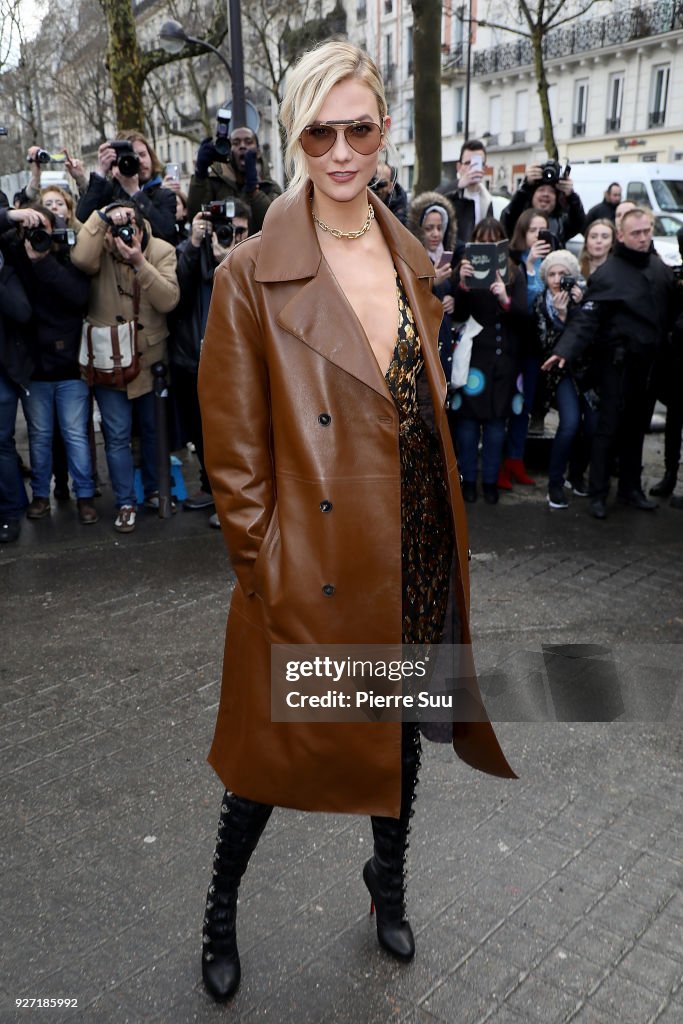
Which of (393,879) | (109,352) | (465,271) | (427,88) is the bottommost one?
(393,879)

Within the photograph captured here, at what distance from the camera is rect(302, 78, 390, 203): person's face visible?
7.32ft

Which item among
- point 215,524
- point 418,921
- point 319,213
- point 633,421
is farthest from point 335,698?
point 633,421

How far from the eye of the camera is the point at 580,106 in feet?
138

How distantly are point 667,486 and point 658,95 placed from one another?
36.2m

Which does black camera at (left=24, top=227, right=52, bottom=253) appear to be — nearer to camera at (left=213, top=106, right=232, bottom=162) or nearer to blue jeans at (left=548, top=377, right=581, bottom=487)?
camera at (left=213, top=106, right=232, bottom=162)

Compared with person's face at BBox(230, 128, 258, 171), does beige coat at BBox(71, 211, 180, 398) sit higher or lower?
lower

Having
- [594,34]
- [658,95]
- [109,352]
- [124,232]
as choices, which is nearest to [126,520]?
[109,352]

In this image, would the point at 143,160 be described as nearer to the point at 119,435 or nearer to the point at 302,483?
the point at 119,435

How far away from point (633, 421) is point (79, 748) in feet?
16.3

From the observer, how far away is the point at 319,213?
2.37 metres

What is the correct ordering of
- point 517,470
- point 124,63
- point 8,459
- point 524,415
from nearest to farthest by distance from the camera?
point 8,459, point 524,415, point 517,470, point 124,63

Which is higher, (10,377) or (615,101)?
(615,101)

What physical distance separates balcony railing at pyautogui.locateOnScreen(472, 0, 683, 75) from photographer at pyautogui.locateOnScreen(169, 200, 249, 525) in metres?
35.4

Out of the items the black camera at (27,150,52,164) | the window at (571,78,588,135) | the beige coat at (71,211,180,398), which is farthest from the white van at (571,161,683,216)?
the window at (571,78,588,135)
